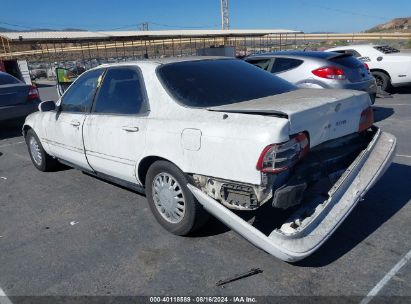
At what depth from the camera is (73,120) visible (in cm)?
443

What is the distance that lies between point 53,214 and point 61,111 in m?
1.33

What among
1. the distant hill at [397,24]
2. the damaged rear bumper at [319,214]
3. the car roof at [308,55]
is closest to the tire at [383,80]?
the car roof at [308,55]

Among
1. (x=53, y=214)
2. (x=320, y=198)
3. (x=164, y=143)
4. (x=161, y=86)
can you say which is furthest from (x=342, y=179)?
(x=53, y=214)

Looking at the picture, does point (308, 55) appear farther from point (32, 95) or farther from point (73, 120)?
point (32, 95)

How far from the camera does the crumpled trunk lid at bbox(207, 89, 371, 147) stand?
2730 millimetres

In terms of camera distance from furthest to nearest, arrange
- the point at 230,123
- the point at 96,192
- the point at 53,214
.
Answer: the point at 96,192 < the point at 53,214 < the point at 230,123

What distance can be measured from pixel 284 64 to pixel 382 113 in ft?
8.00

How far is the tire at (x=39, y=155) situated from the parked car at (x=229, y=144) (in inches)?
→ 49.6

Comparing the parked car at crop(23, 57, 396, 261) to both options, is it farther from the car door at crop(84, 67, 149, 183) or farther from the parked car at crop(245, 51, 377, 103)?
the parked car at crop(245, 51, 377, 103)

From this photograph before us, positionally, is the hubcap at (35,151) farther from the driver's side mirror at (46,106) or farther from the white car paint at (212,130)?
the white car paint at (212,130)

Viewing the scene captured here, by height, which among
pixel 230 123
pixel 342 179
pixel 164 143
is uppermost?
pixel 230 123

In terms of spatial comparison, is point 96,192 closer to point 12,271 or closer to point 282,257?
point 12,271


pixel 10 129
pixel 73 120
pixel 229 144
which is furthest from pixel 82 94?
pixel 10 129

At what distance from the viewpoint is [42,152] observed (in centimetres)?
548
